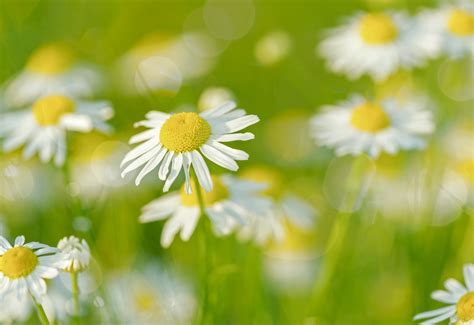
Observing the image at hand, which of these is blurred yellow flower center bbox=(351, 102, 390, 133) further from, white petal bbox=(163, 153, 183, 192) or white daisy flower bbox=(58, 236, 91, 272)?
white daisy flower bbox=(58, 236, 91, 272)

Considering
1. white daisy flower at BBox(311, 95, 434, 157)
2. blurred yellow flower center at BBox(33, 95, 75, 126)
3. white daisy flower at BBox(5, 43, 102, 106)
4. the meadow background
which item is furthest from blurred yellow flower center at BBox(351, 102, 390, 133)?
→ white daisy flower at BBox(5, 43, 102, 106)

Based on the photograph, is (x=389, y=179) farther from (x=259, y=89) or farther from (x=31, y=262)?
(x=31, y=262)

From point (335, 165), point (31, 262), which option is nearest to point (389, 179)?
point (335, 165)

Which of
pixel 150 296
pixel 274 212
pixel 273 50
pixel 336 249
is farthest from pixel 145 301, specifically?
pixel 273 50

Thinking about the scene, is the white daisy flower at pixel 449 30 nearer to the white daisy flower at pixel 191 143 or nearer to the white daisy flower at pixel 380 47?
the white daisy flower at pixel 380 47

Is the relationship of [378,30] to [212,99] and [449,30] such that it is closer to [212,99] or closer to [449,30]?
[449,30]

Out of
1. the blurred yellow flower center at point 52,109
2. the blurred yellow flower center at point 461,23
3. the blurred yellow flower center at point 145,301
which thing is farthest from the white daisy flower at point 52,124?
the blurred yellow flower center at point 461,23
